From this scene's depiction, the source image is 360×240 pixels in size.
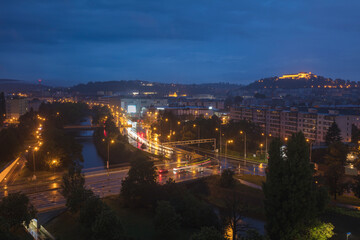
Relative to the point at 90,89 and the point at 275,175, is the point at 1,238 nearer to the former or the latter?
the point at 275,175

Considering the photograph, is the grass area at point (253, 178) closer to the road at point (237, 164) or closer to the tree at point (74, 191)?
the road at point (237, 164)

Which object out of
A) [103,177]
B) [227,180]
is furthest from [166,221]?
[103,177]

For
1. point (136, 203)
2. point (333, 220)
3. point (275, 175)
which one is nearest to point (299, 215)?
point (275, 175)

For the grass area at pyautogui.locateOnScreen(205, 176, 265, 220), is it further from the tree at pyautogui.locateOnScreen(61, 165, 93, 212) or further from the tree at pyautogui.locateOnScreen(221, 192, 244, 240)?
the tree at pyautogui.locateOnScreen(61, 165, 93, 212)

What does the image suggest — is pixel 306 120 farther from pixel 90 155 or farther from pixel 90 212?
pixel 90 212

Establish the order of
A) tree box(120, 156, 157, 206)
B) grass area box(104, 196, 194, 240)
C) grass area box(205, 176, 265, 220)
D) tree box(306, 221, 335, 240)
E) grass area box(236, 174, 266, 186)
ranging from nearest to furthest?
tree box(306, 221, 335, 240)
grass area box(104, 196, 194, 240)
tree box(120, 156, 157, 206)
grass area box(205, 176, 265, 220)
grass area box(236, 174, 266, 186)

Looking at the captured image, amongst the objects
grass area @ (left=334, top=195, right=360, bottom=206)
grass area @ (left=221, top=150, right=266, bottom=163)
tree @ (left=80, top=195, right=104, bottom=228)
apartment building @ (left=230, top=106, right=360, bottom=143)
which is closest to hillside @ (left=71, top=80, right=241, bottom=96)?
apartment building @ (left=230, top=106, right=360, bottom=143)

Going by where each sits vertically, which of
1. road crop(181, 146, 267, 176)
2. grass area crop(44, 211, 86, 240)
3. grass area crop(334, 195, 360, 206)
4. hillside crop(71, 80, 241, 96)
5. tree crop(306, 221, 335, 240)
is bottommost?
grass area crop(334, 195, 360, 206)

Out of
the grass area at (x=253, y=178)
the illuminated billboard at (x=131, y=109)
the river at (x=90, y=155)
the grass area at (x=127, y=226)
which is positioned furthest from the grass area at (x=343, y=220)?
the illuminated billboard at (x=131, y=109)
